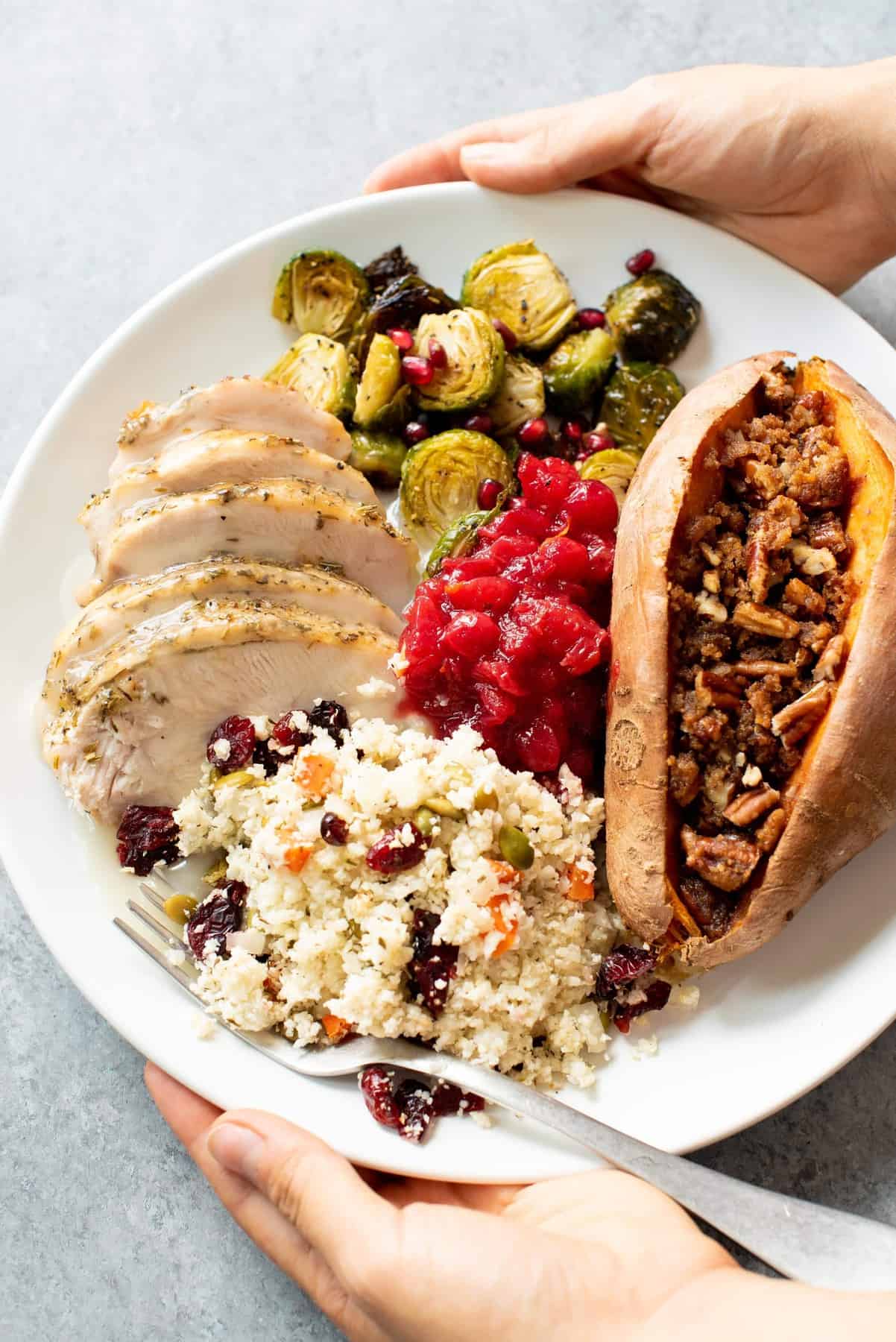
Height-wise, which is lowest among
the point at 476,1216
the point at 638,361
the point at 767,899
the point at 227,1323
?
the point at 227,1323

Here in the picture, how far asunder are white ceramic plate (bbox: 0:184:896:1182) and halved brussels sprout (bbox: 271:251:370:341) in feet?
0.32

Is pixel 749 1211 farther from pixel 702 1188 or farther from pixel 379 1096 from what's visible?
pixel 379 1096

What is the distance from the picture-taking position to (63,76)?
5.02 metres

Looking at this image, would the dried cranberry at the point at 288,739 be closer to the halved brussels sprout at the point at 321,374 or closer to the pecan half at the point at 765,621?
the halved brussels sprout at the point at 321,374

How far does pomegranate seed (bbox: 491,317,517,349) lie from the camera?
13.6ft

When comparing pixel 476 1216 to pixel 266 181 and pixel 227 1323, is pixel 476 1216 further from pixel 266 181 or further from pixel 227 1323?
pixel 266 181

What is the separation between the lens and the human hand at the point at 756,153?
402cm

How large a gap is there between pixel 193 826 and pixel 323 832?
20.3 inches

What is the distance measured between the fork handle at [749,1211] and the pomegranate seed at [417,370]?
2.40 meters

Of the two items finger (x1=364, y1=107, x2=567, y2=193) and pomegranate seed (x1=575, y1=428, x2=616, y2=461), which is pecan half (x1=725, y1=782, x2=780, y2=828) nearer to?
pomegranate seed (x1=575, y1=428, x2=616, y2=461)

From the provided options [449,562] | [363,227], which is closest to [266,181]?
[363,227]

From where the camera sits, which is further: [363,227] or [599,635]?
[363,227]

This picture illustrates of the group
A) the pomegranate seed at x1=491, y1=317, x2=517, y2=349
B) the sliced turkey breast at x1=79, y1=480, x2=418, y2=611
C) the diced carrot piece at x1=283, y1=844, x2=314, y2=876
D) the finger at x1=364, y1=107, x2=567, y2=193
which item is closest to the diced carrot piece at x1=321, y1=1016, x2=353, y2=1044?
the diced carrot piece at x1=283, y1=844, x2=314, y2=876

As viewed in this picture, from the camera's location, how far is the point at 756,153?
403 centimetres
